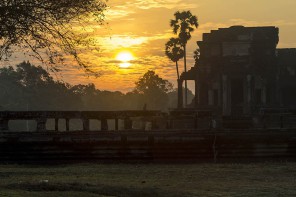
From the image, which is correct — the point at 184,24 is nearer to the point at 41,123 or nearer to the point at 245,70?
the point at 245,70

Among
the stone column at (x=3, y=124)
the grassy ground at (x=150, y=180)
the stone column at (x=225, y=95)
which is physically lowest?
the grassy ground at (x=150, y=180)

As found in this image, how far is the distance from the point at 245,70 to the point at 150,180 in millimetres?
44519

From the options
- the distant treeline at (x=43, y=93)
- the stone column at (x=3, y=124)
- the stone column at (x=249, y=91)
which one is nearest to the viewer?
the stone column at (x=3, y=124)

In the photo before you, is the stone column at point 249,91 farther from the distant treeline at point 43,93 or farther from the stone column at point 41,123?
the distant treeline at point 43,93

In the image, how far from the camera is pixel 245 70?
2408 inches

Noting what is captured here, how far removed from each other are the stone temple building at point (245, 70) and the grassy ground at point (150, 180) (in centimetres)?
3751

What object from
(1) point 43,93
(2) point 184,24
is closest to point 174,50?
(2) point 184,24

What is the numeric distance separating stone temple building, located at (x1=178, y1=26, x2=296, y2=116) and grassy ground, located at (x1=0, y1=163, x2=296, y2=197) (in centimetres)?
3751

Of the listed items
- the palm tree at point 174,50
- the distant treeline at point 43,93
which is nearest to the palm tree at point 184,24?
the palm tree at point 174,50

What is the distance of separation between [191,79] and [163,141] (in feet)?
159

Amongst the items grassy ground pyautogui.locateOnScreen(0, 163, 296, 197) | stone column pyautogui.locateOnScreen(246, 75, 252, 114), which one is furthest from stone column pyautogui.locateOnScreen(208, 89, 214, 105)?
grassy ground pyautogui.locateOnScreen(0, 163, 296, 197)

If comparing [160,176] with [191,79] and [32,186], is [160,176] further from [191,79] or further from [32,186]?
[191,79]

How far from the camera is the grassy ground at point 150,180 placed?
15.3m

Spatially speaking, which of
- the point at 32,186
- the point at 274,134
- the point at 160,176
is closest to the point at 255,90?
the point at 274,134
